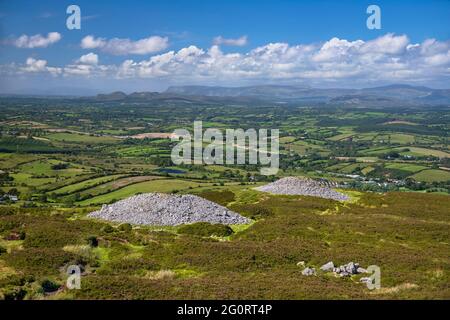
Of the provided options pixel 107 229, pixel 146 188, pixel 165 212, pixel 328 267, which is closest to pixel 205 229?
pixel 165 212

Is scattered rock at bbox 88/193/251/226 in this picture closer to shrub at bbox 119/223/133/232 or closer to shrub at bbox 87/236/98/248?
shrub at bbox 119/223/133/232

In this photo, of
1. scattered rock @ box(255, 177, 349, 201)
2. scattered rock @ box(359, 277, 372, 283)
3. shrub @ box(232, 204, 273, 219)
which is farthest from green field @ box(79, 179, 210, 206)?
scattered rock @ box(359, 277, 372, 283)

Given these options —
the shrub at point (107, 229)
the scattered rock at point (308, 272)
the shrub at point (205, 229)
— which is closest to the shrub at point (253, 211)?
the shrub at point (205, 229)

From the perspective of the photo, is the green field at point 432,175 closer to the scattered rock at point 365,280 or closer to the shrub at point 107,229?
the shrub at point 107,229

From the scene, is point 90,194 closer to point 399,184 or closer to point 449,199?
point 449,199

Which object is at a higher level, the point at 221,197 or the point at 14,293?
the point at 14,293

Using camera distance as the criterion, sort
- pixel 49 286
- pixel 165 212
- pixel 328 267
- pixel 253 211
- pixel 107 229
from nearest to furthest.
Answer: pixel 49 286, pixel 328 267, pixel 107 229, pixel 165 212, pixel 253 211
